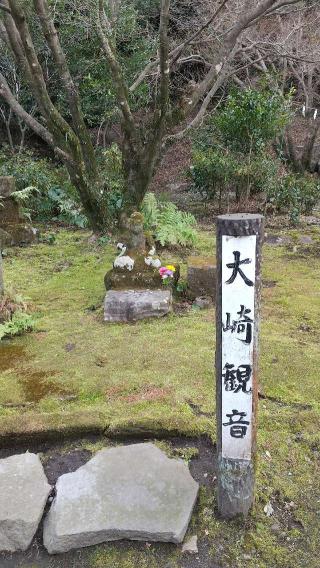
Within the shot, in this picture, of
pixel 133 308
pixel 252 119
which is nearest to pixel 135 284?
pixel 133 308

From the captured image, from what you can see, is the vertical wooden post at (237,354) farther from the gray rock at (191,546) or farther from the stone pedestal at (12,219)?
the stone pedestal at (12,219)

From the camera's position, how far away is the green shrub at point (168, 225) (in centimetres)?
688

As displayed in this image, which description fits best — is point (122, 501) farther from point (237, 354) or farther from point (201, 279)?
point (201, 279)

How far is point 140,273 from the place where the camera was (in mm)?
4762

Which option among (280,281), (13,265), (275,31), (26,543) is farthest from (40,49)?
(26,543)

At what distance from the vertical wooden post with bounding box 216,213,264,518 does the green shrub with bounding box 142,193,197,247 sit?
16.0ft

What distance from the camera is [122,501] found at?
217 centimetres

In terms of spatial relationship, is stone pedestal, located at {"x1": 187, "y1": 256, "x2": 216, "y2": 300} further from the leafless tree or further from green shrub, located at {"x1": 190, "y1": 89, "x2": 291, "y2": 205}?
green shrub, located at {"x1": 190, "y1": 89, "x2": 291, "y2": 205}

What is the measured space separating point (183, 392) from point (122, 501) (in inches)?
43.1

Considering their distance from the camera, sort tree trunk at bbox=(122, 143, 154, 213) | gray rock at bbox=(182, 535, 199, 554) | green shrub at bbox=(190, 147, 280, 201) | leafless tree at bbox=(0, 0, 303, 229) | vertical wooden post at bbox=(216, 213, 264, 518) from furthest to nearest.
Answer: green shrub at bbox=(190, 147, 280, 201)
tree trunk at bbox=(122, 143, 154, 213)
leafless tree at bbox=(0, 0, 303, 229)
gray rock at bbox=(182, 535, 199, 554)
vertical wooden post at bbox=(216, 213, 264, 518)

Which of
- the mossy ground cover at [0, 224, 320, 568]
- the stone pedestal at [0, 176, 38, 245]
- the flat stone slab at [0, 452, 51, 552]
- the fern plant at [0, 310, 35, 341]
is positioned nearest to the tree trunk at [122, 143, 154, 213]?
the stone pedestal at [0, 176, 38, 245]

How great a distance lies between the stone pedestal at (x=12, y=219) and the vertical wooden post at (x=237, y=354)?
6286 mm

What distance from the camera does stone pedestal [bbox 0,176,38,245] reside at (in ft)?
24.7

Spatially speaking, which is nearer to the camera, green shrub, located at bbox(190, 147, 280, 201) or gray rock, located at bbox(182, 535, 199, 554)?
gray rock, located at bbox(182, 535, 199, 554)
